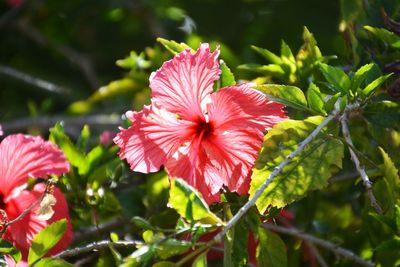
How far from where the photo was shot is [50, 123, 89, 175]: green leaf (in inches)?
64.7

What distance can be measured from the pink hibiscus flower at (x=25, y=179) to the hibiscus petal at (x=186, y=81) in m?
0.21

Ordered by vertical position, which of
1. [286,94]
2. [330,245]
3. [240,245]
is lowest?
[330,245]

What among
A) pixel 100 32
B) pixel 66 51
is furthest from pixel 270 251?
pixel 100 32

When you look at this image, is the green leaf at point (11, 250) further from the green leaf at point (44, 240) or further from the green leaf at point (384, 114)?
the green leaf at point (384, 114)

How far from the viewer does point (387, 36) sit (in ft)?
4.71

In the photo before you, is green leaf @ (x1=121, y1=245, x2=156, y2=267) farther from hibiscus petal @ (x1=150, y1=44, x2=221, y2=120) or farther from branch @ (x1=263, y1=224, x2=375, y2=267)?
branch @ (x1=263, y1=224, x2=375, y2=267)

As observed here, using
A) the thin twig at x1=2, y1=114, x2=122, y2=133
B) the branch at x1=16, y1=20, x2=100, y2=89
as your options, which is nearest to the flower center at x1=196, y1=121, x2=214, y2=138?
the thin twig at x1=2, y1=114, x2=122, y2=133

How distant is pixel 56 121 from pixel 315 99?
1.22 meters

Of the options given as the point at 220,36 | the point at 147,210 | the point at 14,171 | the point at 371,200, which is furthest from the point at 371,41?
the point at 220,36

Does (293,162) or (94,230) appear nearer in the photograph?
(293,162)

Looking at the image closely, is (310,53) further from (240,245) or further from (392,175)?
(240,245)

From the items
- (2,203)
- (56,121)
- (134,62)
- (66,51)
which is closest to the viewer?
(2,203)

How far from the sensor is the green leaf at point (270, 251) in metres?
1.37

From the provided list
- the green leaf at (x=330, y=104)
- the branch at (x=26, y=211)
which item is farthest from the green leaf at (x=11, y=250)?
the green leaf at (x=330, y=104)
